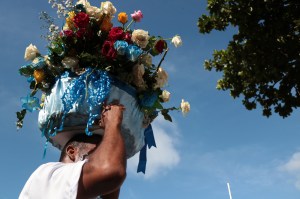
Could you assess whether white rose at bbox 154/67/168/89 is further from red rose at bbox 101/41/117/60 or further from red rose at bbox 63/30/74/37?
red rose at bbox 63/30/74/37

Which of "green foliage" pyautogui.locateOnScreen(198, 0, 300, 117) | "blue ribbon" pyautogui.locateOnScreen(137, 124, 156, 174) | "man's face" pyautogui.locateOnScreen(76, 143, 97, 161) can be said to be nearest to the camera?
"man's face" pyautogui.locateOnScreen(76, 143, 97, 161)

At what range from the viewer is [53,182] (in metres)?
1.95

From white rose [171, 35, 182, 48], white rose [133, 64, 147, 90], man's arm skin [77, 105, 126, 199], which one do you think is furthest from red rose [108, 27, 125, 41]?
man's arm skin [77, 105, 126, 199]

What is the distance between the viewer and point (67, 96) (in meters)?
2.60

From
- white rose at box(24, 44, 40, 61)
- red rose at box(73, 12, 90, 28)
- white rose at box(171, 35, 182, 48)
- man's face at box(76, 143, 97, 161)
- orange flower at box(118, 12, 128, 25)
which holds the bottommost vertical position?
man's face at box(76, 143, 97, 161)

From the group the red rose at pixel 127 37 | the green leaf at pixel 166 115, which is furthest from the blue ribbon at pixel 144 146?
the red rose at pixel 127 37

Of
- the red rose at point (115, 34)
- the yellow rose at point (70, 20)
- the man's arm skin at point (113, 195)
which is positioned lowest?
the man's arm skin at point (113, 195)

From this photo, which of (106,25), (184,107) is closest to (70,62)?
(106,25)

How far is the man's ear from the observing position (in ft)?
8.00

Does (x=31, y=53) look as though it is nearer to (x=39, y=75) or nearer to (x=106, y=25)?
(x=39, y=75)

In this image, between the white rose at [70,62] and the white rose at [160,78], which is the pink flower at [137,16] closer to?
the white rose at [160,78]

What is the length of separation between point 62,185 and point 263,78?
7.52 meters

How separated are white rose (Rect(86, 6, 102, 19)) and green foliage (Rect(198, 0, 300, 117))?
5.90 meters

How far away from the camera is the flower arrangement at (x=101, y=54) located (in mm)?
2736
